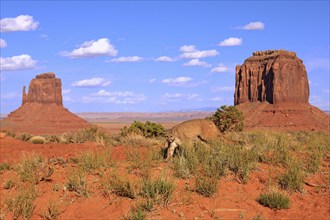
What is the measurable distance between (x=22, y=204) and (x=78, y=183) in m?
1.24

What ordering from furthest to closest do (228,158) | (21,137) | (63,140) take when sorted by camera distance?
(21,137) → (63,140) → (228,158)

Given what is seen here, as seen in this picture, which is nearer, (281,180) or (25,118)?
(281,180)

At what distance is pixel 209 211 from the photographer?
7605mm

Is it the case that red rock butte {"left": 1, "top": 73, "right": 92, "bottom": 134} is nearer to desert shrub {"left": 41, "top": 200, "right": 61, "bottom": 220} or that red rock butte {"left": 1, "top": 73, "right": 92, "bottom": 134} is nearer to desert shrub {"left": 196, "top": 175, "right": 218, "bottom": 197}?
desert shrub {"left": 41, "top": 200, "right": 61, "bottom": 220}

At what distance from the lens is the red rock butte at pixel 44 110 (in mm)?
110438

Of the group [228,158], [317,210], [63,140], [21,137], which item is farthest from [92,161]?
[21,137]

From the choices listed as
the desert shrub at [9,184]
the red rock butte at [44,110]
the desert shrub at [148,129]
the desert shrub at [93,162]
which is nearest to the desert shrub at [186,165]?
the desert shrub at [93,162]

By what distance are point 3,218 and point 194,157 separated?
4.27 metres

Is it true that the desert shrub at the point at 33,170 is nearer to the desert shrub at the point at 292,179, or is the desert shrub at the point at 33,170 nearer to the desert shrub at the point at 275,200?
the desert shrub at the point at 275,200

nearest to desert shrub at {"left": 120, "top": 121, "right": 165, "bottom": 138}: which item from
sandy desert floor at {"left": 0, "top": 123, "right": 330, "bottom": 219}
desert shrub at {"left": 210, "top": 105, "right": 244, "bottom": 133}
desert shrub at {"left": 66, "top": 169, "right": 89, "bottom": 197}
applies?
desert shrub at {"left": 210, "top": 105, "right": 244, "bottom": 133}

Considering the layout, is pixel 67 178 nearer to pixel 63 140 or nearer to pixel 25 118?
pixel 63 140

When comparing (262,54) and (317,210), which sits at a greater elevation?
(262,54)

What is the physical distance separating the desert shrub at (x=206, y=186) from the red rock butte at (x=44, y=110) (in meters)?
99.6

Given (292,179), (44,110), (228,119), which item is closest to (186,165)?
(292,179)
